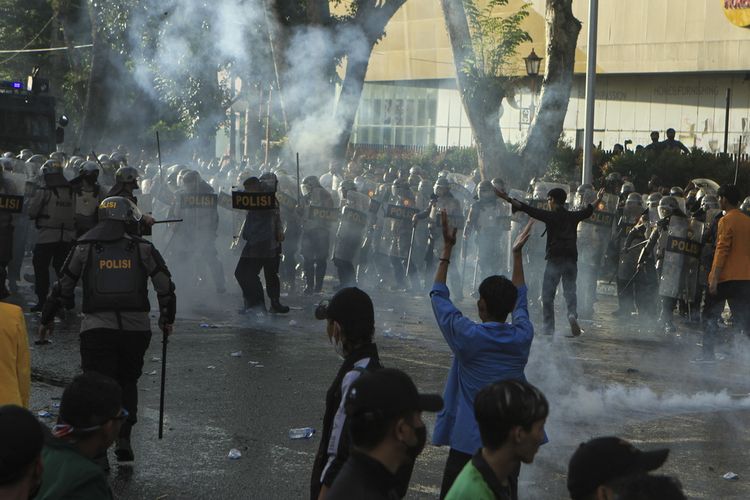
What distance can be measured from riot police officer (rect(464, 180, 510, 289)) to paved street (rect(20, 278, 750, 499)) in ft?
7.91

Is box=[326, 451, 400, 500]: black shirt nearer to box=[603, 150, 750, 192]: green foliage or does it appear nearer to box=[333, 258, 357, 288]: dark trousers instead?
box=[333, 258, 357, 288]: dark trousers

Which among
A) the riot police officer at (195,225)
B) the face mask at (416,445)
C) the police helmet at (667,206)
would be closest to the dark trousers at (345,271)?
the riot police officer at (195,225)

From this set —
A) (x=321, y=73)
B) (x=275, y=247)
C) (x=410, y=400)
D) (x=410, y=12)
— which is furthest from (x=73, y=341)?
(x=410, y=12)

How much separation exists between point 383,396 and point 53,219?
10.2 meters

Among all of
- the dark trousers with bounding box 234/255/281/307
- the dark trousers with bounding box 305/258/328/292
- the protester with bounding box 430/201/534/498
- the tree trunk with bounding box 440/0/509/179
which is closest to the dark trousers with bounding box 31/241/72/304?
the dark trousers with bounding box 234/255/281/307

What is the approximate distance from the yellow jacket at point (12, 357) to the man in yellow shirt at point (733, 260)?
7187 mm

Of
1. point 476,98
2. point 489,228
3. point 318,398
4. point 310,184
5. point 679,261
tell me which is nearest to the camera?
point 318,398

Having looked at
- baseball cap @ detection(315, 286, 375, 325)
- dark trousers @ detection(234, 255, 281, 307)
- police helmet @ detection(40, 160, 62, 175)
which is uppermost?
police helmet @ detection(40, 160, 62, 175)

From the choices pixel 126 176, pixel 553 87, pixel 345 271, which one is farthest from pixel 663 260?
pixel 553 87

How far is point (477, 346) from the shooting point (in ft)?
16.2

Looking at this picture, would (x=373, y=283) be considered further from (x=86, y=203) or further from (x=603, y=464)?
(x=603, y=464)

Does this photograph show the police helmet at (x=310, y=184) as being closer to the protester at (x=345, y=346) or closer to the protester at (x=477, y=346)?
the protester at (x=477, y=346)

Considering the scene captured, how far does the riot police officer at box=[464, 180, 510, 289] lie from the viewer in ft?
52.7

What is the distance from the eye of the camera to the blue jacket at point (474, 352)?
4.92 m
